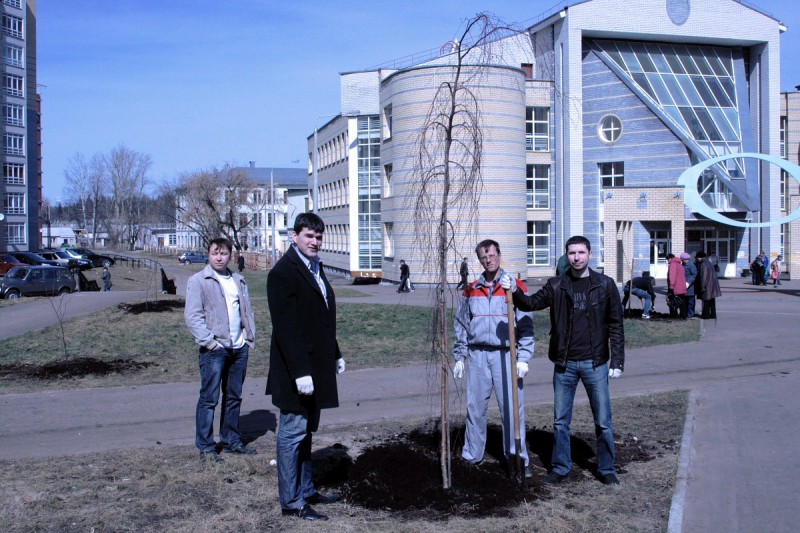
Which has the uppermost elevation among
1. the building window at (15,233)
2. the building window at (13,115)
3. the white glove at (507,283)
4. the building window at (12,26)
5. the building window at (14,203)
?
the building window at (12,26)

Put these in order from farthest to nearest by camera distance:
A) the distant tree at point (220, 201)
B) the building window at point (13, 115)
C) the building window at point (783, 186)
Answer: the distant tree at point (220, 201)
the building window at point (13, 115)
the building window at point (783, 186)

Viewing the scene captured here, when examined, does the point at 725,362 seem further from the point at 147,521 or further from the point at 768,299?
the point at 768,299

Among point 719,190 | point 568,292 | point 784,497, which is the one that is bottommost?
point 784,497

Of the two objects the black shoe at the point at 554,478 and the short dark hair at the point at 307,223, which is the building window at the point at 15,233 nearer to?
the short dark hair at the point at 307,223

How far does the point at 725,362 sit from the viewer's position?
12.9 meters

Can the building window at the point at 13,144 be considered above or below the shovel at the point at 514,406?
above

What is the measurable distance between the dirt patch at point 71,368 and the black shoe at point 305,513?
703 centimetres

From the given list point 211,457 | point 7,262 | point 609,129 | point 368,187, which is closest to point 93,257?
point 7,262

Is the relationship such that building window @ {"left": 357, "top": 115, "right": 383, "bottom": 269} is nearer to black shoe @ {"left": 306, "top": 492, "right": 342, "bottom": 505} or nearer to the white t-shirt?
the white t-shirt

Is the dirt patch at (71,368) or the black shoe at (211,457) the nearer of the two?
the black shoe at (211,457)

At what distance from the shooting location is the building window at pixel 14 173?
72.9 meters

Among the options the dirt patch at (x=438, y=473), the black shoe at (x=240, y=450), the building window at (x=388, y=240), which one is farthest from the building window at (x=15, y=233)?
the dirt patch at (x=438, y=473)

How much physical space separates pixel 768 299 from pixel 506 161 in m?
14.7

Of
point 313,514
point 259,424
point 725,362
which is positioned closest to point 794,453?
point 313,514
